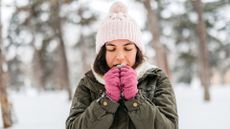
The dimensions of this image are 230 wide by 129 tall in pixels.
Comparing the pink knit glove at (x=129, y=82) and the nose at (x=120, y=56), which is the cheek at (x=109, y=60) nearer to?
the nose at (x=120, y=56)

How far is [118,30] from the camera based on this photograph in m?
2.27

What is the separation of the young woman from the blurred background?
282 inches

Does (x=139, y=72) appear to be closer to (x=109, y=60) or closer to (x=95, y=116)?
(x=109, y=60)

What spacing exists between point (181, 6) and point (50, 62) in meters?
14.1

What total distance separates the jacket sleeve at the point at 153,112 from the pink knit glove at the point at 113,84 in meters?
0.06

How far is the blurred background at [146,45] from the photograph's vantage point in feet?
42.3

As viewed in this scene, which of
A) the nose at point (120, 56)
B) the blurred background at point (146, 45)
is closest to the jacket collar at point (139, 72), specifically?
the nose at point (120, 56)

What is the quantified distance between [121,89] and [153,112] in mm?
184

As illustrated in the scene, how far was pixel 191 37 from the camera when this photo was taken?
89.8 feet

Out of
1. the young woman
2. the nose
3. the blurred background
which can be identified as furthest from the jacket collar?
the blurred background

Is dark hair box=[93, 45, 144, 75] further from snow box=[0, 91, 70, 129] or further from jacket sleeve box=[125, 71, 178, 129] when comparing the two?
snow box=[0, 91, 70, 129]

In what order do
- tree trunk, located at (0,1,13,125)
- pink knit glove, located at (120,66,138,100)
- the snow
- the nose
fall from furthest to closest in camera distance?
tree trunk, located at (0,1,13,125)
the snow
the nose
pink knit glove, located at (120,66,138,100)

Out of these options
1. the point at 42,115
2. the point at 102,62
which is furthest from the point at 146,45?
the point at 102,62

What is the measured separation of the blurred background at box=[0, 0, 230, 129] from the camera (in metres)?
12.9
